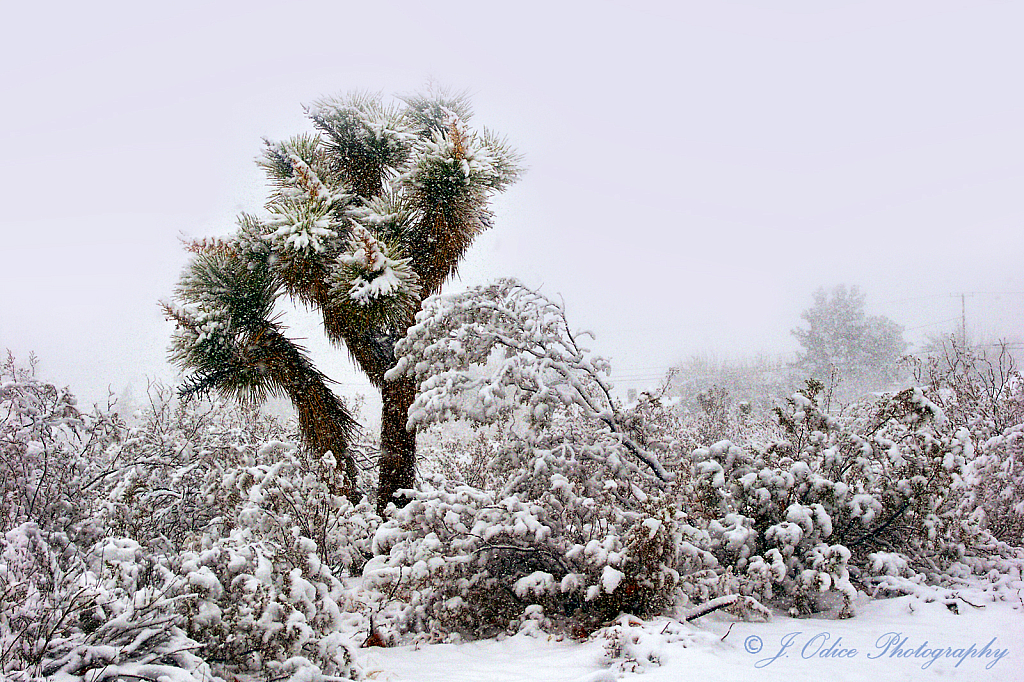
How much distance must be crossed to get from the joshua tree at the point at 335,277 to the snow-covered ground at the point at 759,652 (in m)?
3.90

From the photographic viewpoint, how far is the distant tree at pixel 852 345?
29.8 meters

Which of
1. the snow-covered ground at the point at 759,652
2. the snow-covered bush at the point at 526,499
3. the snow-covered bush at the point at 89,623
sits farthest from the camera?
the snow-covered bush at the point at 526,499

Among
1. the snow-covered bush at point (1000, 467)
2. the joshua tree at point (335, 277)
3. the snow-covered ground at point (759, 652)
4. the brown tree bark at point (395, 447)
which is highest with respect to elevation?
the joshua tree at point (335, 277)

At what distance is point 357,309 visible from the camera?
7.24 m

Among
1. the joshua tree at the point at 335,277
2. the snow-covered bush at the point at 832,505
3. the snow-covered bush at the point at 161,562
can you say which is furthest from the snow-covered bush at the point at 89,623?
the joshua tree at the point at 335,277

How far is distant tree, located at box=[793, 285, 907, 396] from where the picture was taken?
29.8 metres

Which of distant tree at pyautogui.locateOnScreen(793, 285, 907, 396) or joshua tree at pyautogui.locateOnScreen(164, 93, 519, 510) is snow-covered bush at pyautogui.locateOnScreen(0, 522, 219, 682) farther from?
distant tree at pyautogui.locateOnScreen(793, 285, 907, 396)

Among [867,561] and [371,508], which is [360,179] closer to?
[371,508]

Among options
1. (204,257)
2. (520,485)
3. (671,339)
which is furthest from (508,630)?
(671,339)

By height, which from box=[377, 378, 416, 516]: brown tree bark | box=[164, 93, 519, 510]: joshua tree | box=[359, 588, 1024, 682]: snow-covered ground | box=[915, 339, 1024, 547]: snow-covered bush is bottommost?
box=[359, 588, 1024, 682]: snow-covered ground

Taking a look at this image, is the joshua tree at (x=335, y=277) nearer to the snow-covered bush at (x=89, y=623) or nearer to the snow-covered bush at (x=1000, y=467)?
the snow-covered bush at (x=89, y=623)

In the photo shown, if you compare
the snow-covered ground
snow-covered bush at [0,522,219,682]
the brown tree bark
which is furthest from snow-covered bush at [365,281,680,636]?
the brown tree bark

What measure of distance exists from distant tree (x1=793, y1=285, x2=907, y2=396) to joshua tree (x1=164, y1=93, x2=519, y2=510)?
26.8 m

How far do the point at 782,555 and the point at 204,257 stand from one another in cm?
734
